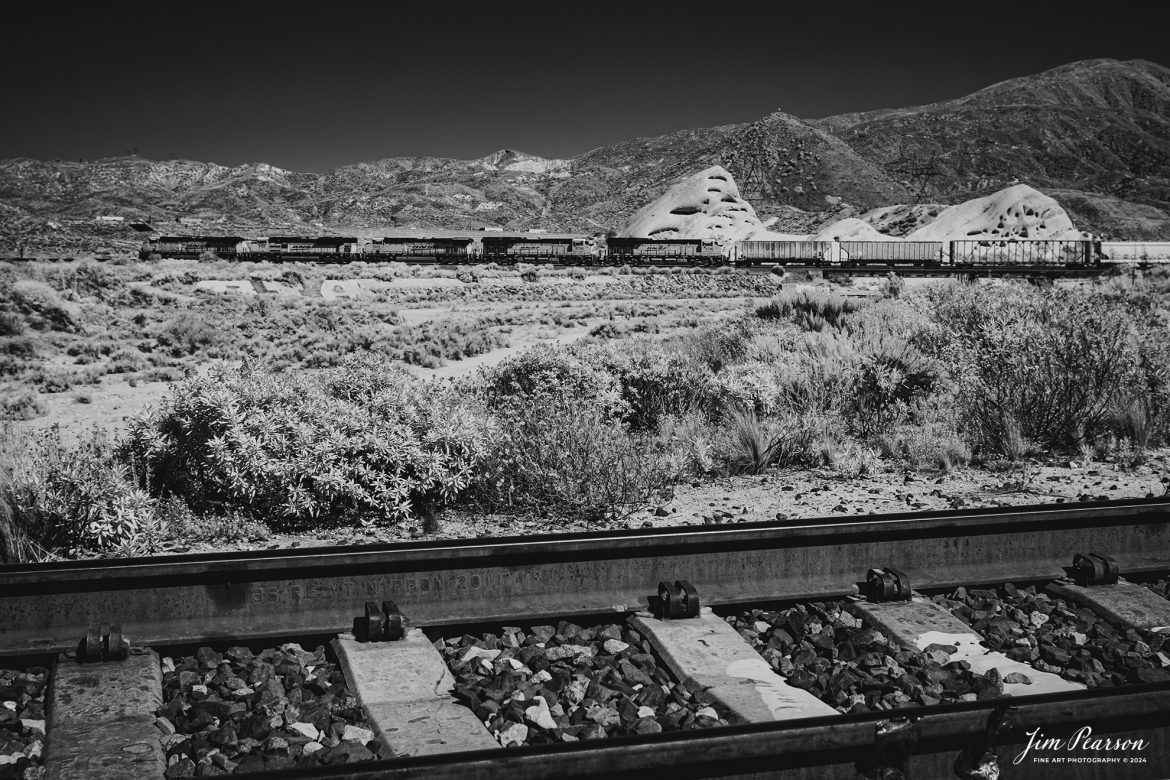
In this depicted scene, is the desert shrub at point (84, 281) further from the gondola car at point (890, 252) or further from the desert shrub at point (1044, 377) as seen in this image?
the gondola car at point (890, 252)

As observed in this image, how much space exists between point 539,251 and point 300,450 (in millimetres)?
67614

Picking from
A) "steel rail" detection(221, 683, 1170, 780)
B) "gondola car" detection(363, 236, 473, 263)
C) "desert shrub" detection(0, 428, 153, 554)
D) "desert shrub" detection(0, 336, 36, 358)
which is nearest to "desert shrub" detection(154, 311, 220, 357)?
"desert shrub" detection(0, 336, 36, 358)

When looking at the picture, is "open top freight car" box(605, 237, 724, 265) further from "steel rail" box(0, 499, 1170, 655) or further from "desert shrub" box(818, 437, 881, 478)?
"steel rail" box(0, 499, 1170, 655)

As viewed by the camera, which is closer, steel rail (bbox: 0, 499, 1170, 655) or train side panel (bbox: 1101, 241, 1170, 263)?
steel rail (bbox: 0, 499, 1170, 655)

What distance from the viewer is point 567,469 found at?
860 centimetres

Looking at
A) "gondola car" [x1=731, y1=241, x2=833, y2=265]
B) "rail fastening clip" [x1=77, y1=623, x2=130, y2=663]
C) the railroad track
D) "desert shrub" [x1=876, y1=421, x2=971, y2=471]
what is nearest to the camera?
→ the railroad track

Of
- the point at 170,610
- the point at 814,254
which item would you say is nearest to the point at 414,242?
the point at 814,254

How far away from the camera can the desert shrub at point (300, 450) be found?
8.16 metres

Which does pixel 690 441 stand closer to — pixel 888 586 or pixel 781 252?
pixel 888 586

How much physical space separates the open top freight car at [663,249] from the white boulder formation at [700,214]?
5364 millimetres

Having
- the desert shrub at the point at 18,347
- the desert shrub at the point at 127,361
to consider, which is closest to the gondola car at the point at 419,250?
the desert shrub at the point at 127,361

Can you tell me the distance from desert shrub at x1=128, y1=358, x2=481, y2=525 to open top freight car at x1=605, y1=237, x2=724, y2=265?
2499 inches

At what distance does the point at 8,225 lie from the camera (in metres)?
106

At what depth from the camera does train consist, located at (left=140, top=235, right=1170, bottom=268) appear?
64500 millimetres
